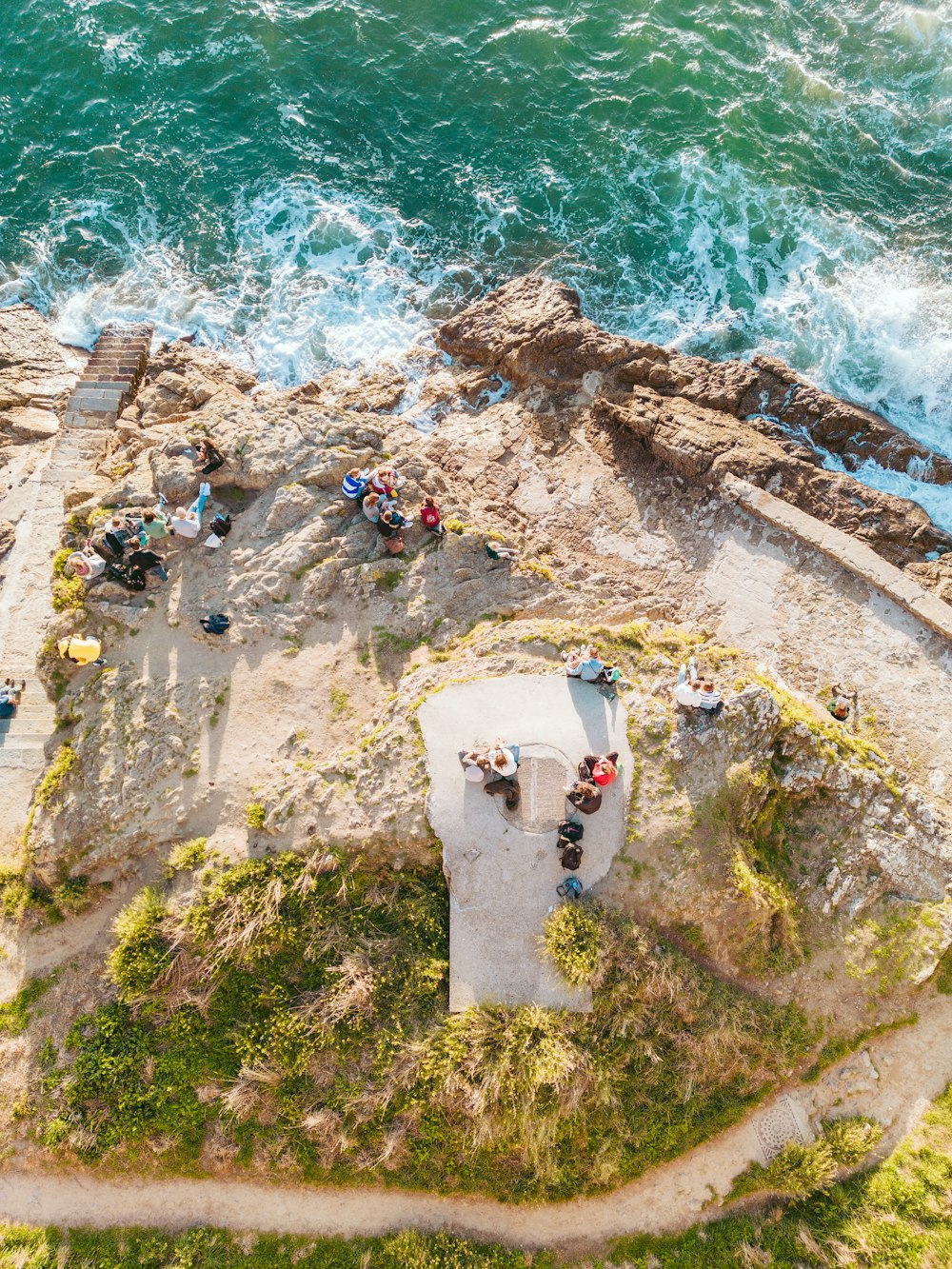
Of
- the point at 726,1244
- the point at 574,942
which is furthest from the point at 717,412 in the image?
the point at 726,1244

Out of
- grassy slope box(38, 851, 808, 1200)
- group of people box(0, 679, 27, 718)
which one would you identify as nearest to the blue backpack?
grassy slope box(38, 851, 808, 1200)

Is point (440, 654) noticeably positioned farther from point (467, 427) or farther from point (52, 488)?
point (52, 488)

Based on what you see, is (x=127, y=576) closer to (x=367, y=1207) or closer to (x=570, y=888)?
(x=570, y=888)

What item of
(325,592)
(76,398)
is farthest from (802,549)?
(76,398)

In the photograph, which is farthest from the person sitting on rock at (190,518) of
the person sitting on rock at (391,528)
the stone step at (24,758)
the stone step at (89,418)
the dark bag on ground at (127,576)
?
the stone step at (89,418)

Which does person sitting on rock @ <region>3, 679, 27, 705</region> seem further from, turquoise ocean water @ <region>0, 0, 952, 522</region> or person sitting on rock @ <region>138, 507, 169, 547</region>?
turquoise ocean water @ <region>0, 0, 952, 522</region>

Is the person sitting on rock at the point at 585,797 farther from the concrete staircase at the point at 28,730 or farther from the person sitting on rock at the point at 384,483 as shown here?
the concrete staircase at the point at 28,730
